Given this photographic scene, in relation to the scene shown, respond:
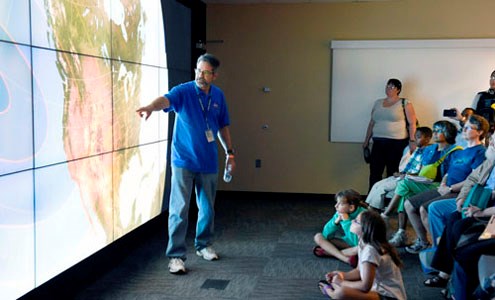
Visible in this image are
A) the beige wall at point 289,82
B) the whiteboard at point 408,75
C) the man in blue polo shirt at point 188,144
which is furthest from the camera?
the beige wall at point 289,82

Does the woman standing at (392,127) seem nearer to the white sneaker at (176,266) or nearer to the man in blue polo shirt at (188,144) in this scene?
the man in blue polo shirt at (188,144)

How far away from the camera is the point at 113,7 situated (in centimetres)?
415

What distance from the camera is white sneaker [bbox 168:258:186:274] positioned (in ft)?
13.3

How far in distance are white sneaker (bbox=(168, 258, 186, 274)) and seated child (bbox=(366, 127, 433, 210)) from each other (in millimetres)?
2078

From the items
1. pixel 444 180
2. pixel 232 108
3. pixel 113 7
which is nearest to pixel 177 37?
pixel 113 7

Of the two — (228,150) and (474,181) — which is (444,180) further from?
(228,150)

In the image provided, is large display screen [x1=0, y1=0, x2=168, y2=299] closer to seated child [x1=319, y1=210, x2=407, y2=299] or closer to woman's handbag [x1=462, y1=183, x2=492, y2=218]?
seated child [x1=319, y1=210, x2=407, y2=299]

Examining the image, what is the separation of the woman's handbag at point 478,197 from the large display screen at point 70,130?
8.26ft

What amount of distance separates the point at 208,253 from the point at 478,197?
2053 millimetres

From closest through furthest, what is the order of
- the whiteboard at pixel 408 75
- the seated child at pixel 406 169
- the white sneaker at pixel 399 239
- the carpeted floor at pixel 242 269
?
the carpeted floor at pixel 242 269 → the white sneaker at pixel 399 239 → the seated child at pixel 406 169 → the whiteboard at pixel 408 75

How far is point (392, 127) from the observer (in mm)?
6520

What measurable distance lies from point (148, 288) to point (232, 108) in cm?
386

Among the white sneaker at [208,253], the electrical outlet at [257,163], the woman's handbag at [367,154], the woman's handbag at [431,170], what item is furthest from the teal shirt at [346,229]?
the electrical outlet at [257,163]

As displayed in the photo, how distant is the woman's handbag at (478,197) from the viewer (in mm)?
3592
